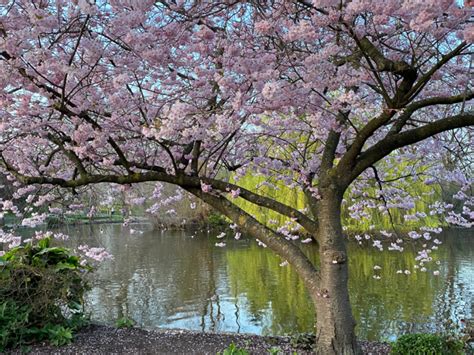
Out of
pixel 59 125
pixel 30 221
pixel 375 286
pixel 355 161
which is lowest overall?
pixel 375 286

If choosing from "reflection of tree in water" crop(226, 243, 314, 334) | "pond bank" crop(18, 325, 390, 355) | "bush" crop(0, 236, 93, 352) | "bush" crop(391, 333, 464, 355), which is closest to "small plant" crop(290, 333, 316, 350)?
"pond bank" crop(18, 325, 390, 355)

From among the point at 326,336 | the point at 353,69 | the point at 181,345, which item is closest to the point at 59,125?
the point at 181,345

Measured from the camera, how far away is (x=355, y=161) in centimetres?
329

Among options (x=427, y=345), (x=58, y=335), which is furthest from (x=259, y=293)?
(x=427, y=345)

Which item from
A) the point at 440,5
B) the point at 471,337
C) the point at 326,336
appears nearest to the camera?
the point at 440,5

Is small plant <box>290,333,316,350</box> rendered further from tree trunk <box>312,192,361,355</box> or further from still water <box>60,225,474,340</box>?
still water <box>60,225,474,340</box>

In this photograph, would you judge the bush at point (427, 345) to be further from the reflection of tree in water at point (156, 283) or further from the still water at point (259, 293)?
the reflection of tree in water at point (156, 283)

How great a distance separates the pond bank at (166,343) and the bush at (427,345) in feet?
1.55

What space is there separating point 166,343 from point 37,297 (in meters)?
1.24

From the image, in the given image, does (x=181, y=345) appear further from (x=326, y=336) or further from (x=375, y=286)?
(x=375, y=286)

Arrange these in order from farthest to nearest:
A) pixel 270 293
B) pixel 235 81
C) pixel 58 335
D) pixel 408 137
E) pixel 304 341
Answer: pixel 270 293 < pixel 58 335 < pixel 304 341 < pixel 235 81 < pixel 408 137

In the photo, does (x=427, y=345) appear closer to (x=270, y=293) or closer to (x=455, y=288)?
(x=270, y=293)

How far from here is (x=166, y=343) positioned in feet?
12.7

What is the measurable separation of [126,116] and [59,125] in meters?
0.65
